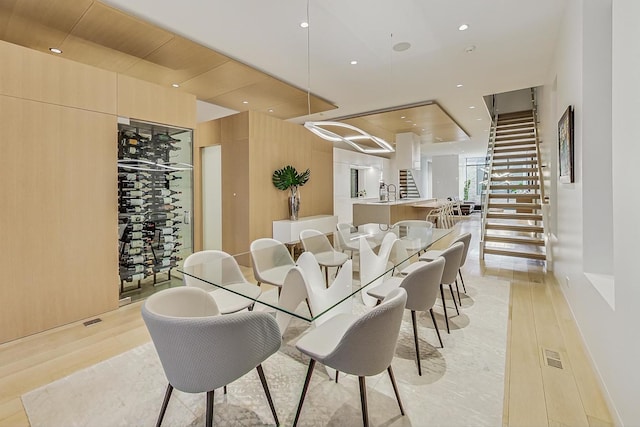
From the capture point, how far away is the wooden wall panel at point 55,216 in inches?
103

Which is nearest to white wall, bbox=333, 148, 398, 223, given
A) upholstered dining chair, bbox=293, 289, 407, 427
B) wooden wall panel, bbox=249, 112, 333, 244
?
wooden wall panel, bbox=249, 112, 333, 244

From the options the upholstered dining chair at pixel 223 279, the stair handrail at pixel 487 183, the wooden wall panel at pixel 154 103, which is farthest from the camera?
the stair handrail at pixel 487 183

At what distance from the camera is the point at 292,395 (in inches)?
76.2

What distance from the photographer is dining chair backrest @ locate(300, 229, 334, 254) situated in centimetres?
359

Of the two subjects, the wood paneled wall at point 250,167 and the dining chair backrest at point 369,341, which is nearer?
the dining chair backrest at point 369,341

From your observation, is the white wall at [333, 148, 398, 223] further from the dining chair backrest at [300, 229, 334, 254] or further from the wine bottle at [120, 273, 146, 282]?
the wine bottle at [120, 273, 146, 282]

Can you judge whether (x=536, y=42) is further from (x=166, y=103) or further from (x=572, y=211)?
(x=166, y=103)

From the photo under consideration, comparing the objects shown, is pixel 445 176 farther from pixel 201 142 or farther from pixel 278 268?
pixel 278 268

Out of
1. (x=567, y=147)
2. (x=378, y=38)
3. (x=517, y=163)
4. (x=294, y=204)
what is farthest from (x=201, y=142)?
(x=517, y=163)

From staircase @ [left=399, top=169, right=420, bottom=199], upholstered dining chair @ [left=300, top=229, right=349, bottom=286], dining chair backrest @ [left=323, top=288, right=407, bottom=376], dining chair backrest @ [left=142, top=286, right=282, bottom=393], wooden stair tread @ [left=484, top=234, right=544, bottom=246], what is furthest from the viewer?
staircase @ [left=399, top=169, right=420, bottom=199]

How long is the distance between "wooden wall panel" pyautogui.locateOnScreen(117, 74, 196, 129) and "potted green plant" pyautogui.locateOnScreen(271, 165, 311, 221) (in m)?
1.94

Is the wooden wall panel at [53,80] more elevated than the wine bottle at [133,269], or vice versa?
the wooden wall panel at [53,80]

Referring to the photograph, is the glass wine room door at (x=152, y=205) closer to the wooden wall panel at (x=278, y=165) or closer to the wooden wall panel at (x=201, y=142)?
the wooden wall panel at (x=278, y=165)

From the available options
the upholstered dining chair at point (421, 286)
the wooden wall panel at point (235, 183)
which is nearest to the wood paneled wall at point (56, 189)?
the wooden wall panel at point (235, 183)
